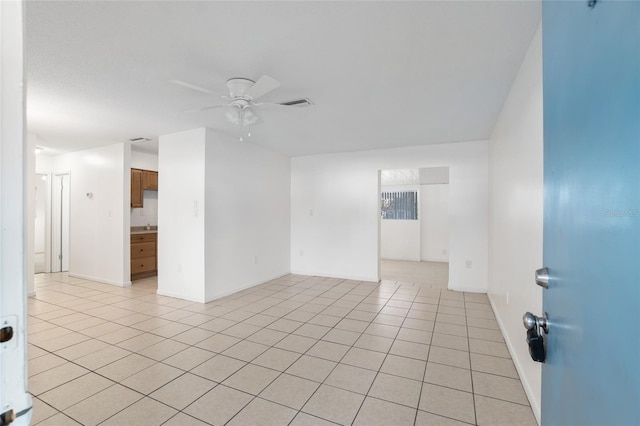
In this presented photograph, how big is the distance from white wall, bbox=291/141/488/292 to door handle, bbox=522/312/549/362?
4.19m

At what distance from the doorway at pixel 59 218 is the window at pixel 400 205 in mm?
7708

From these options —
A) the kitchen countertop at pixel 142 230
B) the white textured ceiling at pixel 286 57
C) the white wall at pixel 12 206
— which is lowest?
the kitchen countertop at pixel 142 230

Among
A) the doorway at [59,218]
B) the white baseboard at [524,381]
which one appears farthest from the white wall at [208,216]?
the white baseboard at [524,381]

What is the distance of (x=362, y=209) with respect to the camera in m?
5.52

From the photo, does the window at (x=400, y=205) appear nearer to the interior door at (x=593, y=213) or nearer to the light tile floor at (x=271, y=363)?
the light tile floor at (x=271, y=363)

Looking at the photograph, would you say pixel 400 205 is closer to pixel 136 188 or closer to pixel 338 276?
pixel 338 276

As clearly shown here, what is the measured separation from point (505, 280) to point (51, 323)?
16.7 feet

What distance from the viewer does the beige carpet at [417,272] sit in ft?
17.9

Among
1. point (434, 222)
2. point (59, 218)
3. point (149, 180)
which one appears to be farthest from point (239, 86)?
point (434, 222)

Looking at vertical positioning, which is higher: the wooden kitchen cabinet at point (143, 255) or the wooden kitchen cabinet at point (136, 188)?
the wooden kitchen cabinet at point (136, 188)

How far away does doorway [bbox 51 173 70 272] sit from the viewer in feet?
20.0

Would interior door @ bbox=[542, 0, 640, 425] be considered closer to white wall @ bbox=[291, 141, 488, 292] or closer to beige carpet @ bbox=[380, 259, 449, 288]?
white wall @ bbox=[291, 141, 488, 292]

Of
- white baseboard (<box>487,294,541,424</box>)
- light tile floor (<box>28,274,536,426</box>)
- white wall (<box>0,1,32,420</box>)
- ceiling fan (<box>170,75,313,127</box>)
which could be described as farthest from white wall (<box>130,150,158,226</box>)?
white baseboard (<box>487,294,541,424</box>)

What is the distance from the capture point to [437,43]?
200cm
